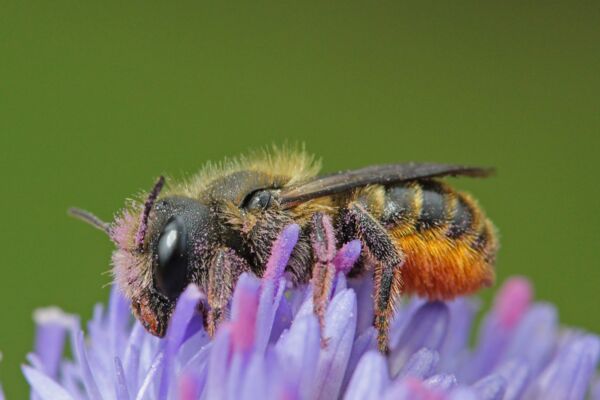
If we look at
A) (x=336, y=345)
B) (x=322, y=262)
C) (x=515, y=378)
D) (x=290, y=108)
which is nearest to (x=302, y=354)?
(x=336, y=345)

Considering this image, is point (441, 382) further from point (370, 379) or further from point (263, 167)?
point (263, 167)

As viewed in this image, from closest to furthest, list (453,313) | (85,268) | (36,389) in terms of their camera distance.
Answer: (36,389) < (453,313) < (85,268)

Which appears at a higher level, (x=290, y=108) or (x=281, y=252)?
(x=290, y=108)

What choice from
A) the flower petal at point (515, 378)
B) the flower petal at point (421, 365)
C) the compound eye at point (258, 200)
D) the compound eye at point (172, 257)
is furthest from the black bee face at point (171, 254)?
the flower petal at point (515, 378)

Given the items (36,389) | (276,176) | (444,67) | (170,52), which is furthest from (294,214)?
(444,67)

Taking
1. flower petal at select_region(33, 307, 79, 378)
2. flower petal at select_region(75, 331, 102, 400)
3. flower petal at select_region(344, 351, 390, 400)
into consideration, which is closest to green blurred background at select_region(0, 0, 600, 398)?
flower petal at select_region(33, 307, 79, 378)

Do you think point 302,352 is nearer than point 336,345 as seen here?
Yes

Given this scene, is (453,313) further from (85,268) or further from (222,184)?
(85,268)

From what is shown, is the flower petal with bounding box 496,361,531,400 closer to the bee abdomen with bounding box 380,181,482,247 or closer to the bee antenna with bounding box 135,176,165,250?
the bee abdomen with bounding box 380,181,482,247
